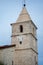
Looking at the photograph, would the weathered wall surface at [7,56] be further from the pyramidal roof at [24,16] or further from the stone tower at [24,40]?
the pyramidal roof at [24,16]

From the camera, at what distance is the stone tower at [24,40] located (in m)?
29.5

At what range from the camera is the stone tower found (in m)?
29.5

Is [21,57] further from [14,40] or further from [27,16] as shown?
[27,16]

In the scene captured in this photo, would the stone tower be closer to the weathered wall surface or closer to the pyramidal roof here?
the pyramidal roof

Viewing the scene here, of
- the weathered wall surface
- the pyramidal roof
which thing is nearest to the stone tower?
the pyramidal roof

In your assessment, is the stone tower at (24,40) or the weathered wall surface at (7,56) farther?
the stone tower at (24,40)

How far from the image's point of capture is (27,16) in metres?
31.8

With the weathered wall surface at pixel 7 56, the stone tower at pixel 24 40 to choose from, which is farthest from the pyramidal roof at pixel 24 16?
the weathered wall surface at pixel 7 56

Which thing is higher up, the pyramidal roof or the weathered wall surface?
the pyramidal roof

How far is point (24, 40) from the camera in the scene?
99.7 feet

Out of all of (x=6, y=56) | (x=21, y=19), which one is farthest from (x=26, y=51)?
(x=21, y=19)

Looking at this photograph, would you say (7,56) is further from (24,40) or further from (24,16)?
(24,16)

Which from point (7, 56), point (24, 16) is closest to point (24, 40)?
point (7, 56)

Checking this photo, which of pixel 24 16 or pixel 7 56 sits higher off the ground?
pixel 24 16
